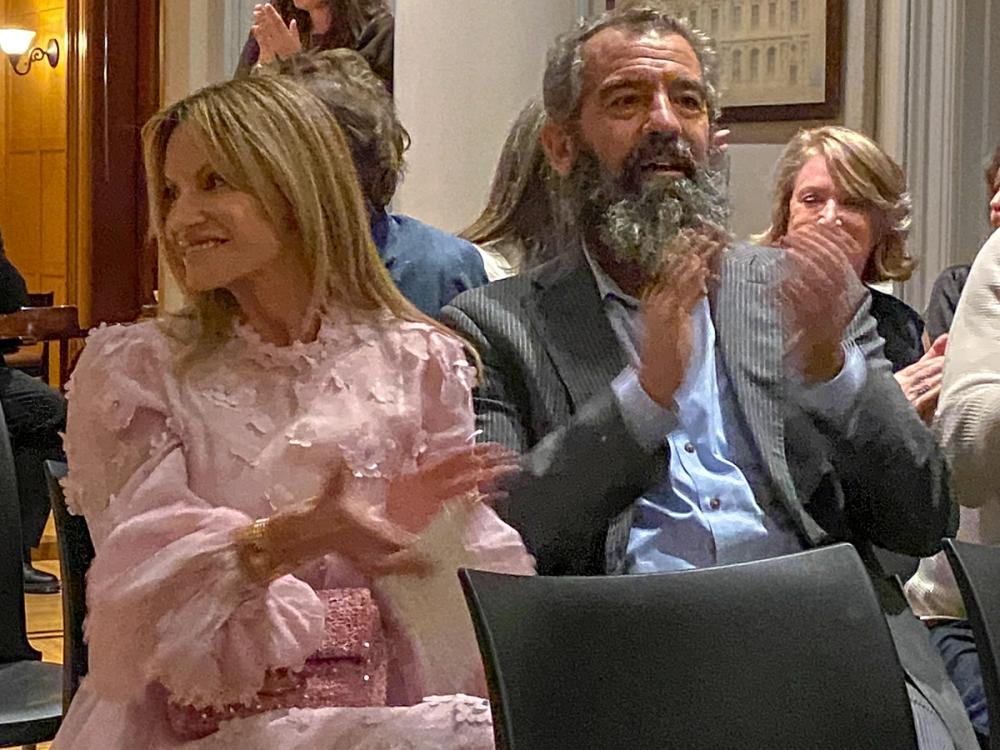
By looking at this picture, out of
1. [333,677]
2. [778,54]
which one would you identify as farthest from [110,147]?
[333,677]

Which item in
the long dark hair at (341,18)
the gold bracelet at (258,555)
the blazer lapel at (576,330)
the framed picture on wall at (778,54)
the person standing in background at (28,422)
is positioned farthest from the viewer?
the person standing in background at (28,422)

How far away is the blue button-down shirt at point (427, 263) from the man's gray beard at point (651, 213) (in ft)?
1.39

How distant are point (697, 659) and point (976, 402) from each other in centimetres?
78

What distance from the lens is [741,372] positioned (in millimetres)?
1912

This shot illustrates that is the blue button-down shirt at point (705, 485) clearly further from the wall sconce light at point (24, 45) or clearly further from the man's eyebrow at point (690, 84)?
the wall sconce light at point (24, 45)

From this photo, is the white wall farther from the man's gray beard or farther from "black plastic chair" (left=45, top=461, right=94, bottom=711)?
"black plastic chair" (left=45, top=461, right=94, bottom=711)

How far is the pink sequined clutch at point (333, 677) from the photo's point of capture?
1.54m

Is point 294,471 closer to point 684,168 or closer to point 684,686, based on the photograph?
point 684,686

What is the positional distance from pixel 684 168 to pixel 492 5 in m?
1.12

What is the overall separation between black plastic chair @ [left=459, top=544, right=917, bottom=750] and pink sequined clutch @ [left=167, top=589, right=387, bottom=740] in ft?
1.04

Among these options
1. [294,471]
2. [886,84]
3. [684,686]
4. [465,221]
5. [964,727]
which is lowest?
[964,727]

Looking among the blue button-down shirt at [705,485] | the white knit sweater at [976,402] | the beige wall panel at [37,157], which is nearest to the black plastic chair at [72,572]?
the blue button-down shirt at [705,485]

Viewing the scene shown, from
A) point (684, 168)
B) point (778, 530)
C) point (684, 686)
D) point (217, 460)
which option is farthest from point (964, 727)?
point (217, 460)

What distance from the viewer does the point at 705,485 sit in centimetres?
187
